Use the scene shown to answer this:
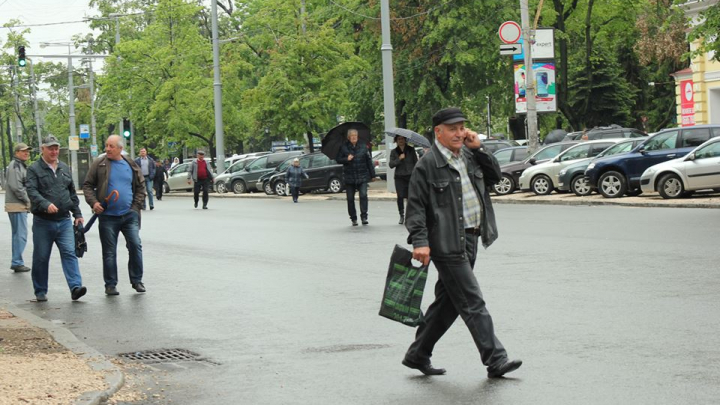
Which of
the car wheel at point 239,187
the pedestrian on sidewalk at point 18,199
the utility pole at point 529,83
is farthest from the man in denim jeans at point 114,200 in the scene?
the car wheel at point 239,187

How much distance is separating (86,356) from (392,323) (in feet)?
8.74

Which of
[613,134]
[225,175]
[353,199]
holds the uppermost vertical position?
[613,134]

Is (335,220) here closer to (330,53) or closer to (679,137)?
(679,137)

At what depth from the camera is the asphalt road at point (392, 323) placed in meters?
7.24

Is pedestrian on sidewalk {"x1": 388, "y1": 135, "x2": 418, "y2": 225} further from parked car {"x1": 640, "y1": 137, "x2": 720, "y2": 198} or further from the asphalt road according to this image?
parked car {"x1": 640, "y1": 137, "x2": 720, "y2": 198}

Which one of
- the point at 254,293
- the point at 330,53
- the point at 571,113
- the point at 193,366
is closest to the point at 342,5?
the point at 330,53

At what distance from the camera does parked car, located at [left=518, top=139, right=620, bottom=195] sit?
101 ft

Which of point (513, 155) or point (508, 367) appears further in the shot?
point (513, 155)

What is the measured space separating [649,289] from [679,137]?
17299 millimetres

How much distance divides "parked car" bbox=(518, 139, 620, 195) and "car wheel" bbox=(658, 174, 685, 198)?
16.5 ft

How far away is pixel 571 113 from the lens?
168 feet

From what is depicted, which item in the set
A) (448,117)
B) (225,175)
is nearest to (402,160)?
(448,117)

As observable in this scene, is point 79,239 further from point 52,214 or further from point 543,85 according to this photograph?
point 543,85

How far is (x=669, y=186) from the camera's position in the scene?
84.2 ft
